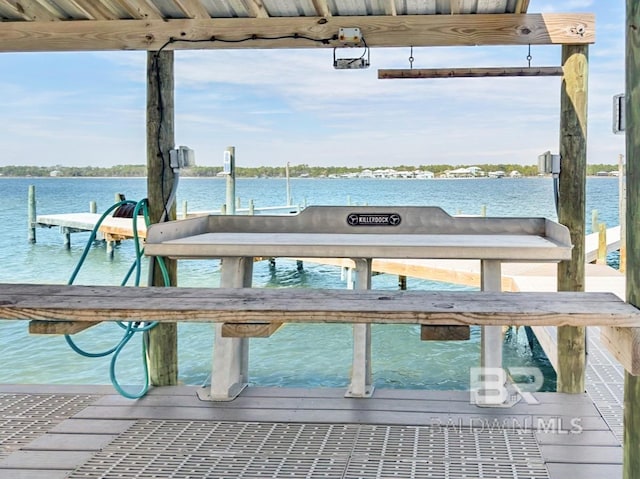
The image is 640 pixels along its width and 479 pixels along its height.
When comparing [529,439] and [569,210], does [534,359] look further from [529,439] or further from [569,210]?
[529,439]

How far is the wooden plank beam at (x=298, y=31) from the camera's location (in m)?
3.07

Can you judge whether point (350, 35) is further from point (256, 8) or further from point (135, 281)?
point (135, 281)

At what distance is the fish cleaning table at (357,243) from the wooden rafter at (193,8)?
1093 millimetres

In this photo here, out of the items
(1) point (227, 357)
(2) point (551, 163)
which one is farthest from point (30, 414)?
(2) point (551, 163)

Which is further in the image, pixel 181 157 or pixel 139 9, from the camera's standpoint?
pixel 181 157

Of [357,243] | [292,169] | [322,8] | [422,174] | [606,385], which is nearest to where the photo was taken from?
[357,243]

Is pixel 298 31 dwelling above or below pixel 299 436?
above

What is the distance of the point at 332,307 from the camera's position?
1.70m

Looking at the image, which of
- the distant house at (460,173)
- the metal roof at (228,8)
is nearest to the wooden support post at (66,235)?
the metal roof at (228,8)

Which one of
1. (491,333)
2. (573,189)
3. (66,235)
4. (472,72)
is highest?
(472,72)

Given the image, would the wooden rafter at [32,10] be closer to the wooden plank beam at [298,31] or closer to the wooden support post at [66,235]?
the wooden plank beam at [298,31]

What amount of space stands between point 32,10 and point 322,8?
1.57m

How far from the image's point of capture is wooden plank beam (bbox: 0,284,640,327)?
5.43 feet

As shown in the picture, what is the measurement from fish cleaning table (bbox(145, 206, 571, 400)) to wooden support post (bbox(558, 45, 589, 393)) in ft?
0.55
